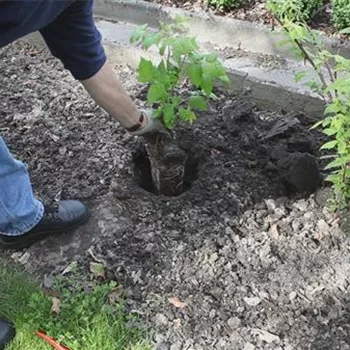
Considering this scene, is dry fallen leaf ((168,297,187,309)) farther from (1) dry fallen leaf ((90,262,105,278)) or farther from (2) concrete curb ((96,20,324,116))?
(2) concrete curb ((96,20,324,116))

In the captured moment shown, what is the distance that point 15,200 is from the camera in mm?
3041

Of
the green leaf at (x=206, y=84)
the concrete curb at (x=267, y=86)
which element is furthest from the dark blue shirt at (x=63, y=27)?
the concrete curb at (x=267, y=86)

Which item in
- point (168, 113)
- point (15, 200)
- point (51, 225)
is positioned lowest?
point (51, 225)

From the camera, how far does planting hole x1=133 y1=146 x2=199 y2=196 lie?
3477 mm

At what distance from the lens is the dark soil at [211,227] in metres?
2.78

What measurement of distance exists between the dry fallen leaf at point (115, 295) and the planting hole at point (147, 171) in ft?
2.16

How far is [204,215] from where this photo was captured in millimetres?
3219

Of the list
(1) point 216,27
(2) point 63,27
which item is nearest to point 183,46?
(2) point 63,27

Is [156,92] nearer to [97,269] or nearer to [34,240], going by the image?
[97,269]

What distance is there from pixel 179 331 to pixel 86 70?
113 cm

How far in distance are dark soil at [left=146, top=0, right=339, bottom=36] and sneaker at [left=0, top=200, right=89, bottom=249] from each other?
1.84 m

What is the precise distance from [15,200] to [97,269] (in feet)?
1.58

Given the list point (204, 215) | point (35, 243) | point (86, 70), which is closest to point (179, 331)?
point (204, 215)

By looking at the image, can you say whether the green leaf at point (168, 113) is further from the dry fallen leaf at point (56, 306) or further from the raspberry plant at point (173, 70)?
the dry fallen leaf at point (56, 306)
